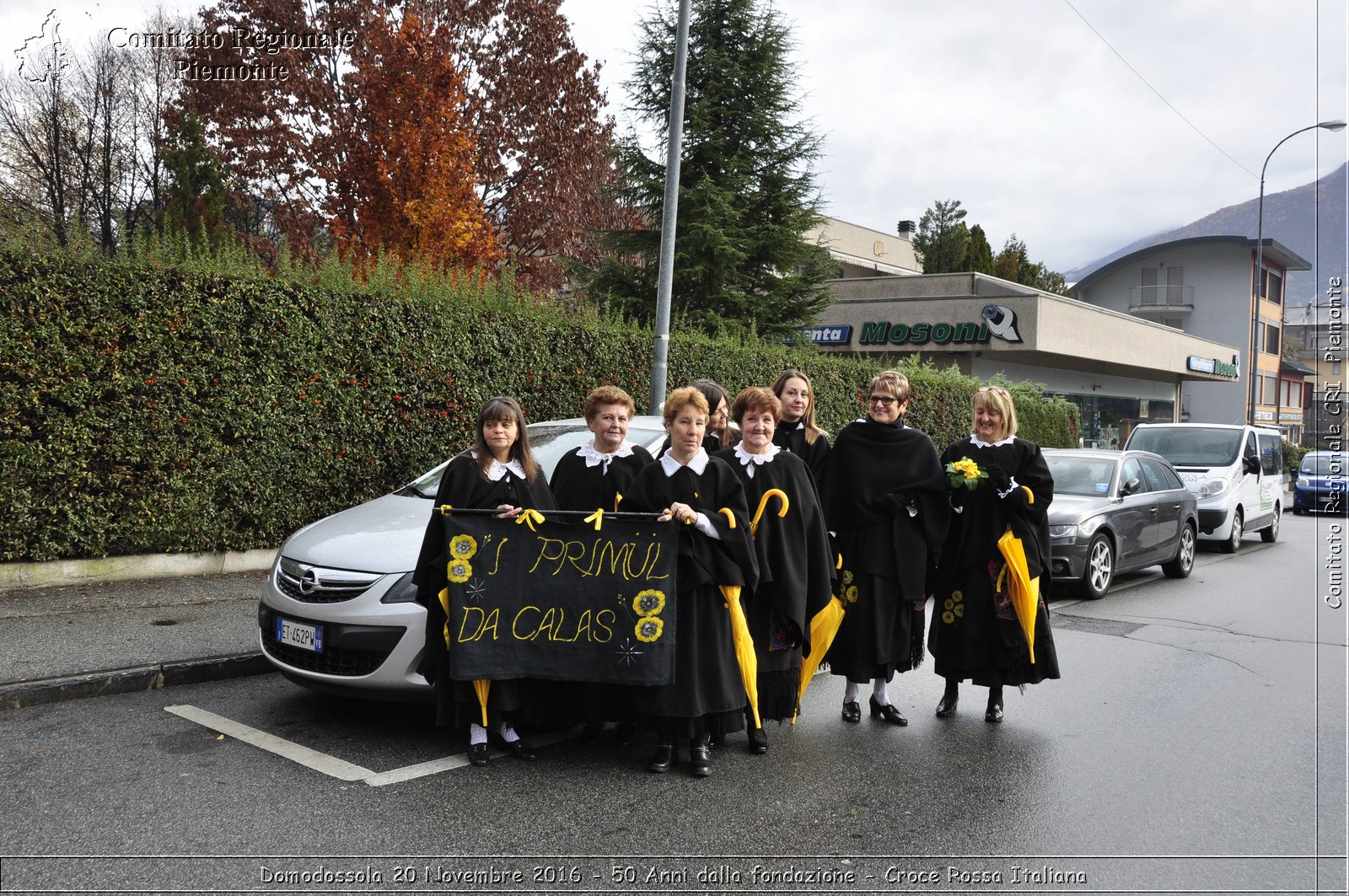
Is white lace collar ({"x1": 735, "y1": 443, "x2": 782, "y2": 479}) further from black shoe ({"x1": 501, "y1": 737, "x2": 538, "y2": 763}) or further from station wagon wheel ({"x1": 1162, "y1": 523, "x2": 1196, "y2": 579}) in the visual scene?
station wagon wheel ({"x1": 1162, "y1": 523, "x2": 1196, "y2": 579})

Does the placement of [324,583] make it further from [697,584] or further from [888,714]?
[888,714]

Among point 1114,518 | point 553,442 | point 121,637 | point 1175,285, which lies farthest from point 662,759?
point 1175,285

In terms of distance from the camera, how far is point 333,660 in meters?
5.30

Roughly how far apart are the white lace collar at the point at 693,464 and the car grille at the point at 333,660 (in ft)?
5.57

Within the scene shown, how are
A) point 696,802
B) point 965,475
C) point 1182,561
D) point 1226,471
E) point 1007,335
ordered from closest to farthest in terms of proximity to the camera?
point 696,802 → point 965,475 → point 1182,561 → point 1226,471 → point 1007,335

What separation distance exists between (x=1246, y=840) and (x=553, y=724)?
3290 millimetres

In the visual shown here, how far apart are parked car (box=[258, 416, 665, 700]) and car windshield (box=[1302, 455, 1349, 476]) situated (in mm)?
20729

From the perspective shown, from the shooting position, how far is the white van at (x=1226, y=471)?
15.3m

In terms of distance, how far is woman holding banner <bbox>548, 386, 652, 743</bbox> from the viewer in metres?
5.10

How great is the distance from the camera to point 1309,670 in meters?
7.40

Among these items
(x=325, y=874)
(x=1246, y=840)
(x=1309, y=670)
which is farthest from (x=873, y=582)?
(x=1309, y=670)

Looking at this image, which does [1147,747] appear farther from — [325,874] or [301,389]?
[301,389]

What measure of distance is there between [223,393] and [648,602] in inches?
234

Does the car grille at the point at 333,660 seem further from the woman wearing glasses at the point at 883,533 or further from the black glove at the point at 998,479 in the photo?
the black glove at the point at 998,479
